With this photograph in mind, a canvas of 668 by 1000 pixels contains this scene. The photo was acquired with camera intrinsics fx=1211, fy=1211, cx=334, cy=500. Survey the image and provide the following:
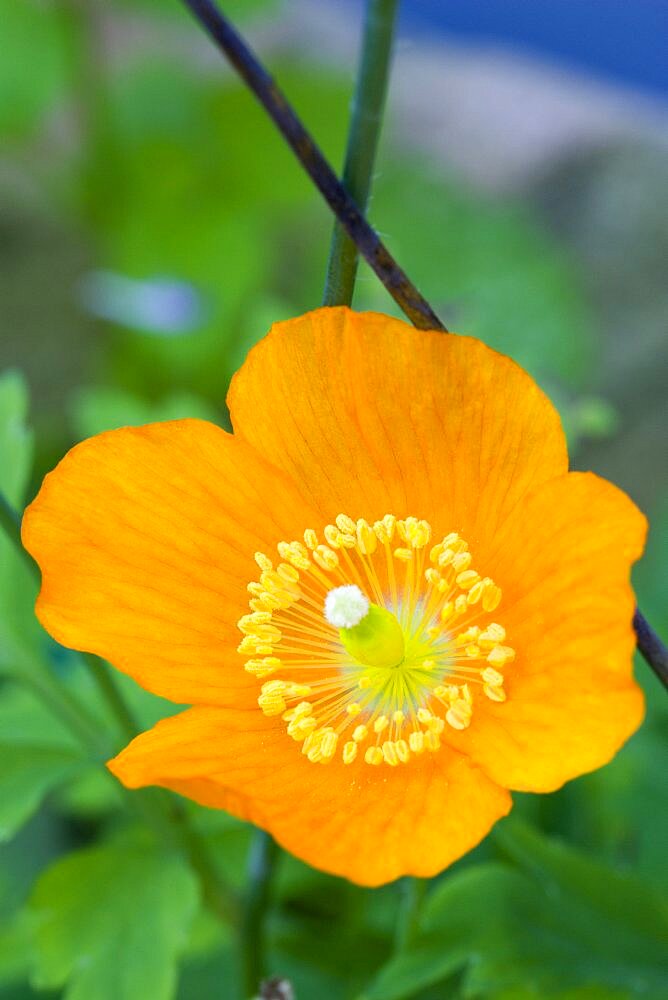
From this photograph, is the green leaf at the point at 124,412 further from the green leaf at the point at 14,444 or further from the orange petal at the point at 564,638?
the orange petal at the point at 564,638

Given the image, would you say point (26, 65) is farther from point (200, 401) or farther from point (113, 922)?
point (113, 922)

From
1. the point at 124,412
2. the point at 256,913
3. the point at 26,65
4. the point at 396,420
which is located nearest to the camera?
the point at 396,420

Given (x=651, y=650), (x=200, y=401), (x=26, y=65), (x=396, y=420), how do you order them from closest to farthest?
1. (x=651, y=650)
2. (x=396, y=420)
3. (x=26, y=65)
4. (x=200, y=401)

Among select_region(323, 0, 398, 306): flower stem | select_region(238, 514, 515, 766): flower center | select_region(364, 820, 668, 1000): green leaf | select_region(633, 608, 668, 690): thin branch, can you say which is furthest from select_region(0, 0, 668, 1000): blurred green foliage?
select_region(323, 0, 398, 306): flower stem

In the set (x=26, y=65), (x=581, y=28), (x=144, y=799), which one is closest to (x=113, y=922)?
(x=144, y=799)

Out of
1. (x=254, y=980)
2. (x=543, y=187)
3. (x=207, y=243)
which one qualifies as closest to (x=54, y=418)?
(x=207, y=243)

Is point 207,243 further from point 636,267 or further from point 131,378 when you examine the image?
point 636,267

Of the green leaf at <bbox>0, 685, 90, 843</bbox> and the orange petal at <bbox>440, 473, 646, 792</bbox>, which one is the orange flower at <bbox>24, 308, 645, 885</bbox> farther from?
the green leaf at <bbox>0, 685, 90, 843</bbox>
